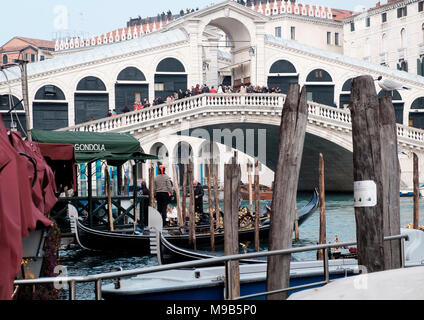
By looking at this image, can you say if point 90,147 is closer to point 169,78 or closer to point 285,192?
point 285,192

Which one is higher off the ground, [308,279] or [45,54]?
[45,54]

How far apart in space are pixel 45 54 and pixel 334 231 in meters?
29.6

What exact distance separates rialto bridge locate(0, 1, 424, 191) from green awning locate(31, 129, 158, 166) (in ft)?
25.7

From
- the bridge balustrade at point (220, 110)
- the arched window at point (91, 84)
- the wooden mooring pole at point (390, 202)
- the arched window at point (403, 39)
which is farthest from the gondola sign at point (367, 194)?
the arched window at point (403, 39)

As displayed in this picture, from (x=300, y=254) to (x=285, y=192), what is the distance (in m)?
6.34

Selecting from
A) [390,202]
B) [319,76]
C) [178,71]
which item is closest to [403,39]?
[319,76]

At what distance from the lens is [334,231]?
536 inches

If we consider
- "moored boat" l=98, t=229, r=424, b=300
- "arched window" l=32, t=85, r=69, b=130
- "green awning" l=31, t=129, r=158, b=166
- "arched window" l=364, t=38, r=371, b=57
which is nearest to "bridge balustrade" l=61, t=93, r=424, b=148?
"arched window" l=32, t=85, r=69, b=130

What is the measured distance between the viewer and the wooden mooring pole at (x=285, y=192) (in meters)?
4.26

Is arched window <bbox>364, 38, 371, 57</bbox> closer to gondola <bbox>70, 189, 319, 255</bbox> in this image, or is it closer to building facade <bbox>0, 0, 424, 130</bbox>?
building facade <bbox>0, 0, 424, 130</bbox>

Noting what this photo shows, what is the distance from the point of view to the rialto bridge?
19.1 m

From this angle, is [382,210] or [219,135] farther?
[219,135]
